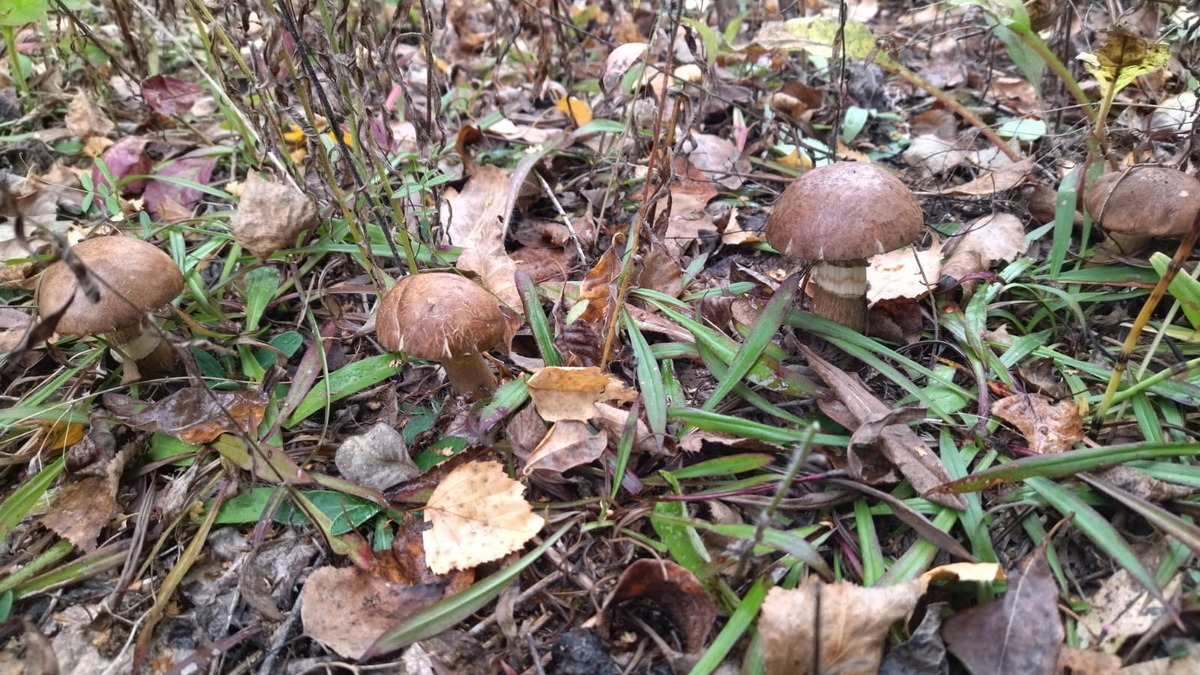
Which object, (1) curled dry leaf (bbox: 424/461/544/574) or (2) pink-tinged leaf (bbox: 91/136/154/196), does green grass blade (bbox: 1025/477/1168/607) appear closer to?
(1) curled dry leaf (bbox: 424/461/544/574)

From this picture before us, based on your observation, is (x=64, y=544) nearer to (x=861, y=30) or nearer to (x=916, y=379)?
(x=916, y=379)

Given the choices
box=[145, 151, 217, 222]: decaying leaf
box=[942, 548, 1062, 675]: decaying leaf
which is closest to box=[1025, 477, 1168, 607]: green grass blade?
box=[942, 548, 1062, 675]: decaying leaf

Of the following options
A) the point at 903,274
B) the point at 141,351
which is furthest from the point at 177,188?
the point at 903,274

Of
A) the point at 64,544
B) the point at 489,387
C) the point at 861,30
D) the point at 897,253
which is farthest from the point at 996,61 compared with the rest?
the point at 64,544

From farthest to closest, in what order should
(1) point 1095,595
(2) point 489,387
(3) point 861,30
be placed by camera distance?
(3) point 861,30
(2) point 489,387
(1) point 1095,595

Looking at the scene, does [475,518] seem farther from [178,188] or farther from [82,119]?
[82,119]

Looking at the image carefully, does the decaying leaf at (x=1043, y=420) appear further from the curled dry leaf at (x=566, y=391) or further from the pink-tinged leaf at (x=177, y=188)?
the pink-tinged leaf at (x=177, y=188)
